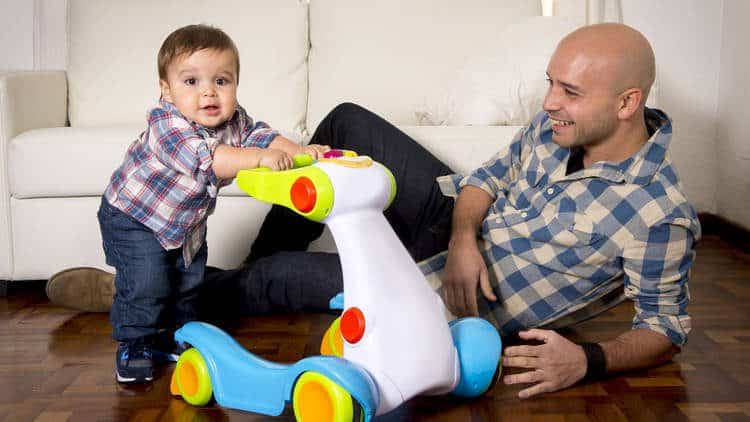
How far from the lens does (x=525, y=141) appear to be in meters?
1.66

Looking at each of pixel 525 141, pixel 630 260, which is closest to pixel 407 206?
pixel 525 141

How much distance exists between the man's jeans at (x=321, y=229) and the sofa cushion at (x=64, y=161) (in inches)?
16.1

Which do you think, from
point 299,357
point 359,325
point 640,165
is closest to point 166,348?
point 299,357

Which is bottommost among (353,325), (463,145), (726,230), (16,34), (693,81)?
(726,230)

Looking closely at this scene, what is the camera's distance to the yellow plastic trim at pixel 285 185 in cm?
114

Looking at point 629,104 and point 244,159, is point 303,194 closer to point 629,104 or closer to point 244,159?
point 244,159

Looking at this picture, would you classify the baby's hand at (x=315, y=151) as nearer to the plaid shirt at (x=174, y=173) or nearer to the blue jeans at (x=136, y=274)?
the plaid shirt at (x=174, y=173)

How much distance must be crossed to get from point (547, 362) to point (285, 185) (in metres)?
0.53

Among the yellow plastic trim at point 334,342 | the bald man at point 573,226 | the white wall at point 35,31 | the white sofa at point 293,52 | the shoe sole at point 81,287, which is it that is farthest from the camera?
the white wall at point 35,31

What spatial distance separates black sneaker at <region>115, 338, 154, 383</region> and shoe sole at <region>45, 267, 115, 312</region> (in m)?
0.39

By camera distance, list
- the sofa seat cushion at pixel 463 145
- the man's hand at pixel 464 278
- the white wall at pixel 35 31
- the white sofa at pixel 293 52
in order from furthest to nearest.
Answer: the white wall at pixel 35 31 → the white sofa at pixel 293 52 → the sofa seat cushion at pixel 463 145 → the man's hand at pixel 464 278

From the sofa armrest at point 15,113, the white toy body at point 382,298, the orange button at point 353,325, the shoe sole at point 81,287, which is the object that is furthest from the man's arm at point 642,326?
the sofa armrest at point 15,113

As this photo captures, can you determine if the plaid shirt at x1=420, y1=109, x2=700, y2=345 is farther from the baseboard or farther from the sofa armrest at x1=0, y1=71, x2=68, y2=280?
the baseboard

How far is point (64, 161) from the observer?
1988mm
